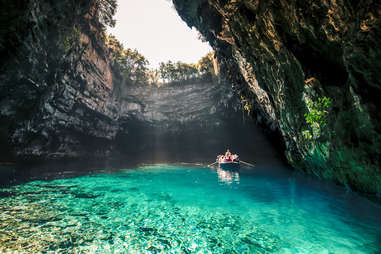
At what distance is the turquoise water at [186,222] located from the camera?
13.3 feet

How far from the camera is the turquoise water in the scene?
404 cm

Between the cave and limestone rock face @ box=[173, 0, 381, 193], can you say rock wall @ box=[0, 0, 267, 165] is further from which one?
limestone rock face @ box=[173, 0, 381, 193]

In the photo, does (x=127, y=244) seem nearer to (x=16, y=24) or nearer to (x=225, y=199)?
(x=225, y=199)

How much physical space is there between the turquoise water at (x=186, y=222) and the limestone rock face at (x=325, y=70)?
2.13 meters

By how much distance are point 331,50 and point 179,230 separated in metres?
7.17

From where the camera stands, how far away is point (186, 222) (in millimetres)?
5391

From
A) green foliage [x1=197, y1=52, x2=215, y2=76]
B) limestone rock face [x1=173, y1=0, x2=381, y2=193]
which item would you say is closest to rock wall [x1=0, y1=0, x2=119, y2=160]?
limestone rock face [x1=173, y1=0, x2=381, y2=193]

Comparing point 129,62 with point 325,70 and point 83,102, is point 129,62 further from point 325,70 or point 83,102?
point 325,70

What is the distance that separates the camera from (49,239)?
13.6 ft

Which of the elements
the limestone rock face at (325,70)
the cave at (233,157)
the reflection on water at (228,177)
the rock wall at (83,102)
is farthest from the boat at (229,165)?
the rock wall at (83,102)

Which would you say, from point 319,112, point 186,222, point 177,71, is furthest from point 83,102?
point 319,112

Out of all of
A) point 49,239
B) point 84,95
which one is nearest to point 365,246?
point 49,239

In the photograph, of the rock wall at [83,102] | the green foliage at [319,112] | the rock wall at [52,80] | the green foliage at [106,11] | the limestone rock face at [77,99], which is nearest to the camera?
the green foliage at [319,112]

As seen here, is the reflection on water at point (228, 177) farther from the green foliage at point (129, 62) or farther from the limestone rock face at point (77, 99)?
the green foliage at point (129, 62)
